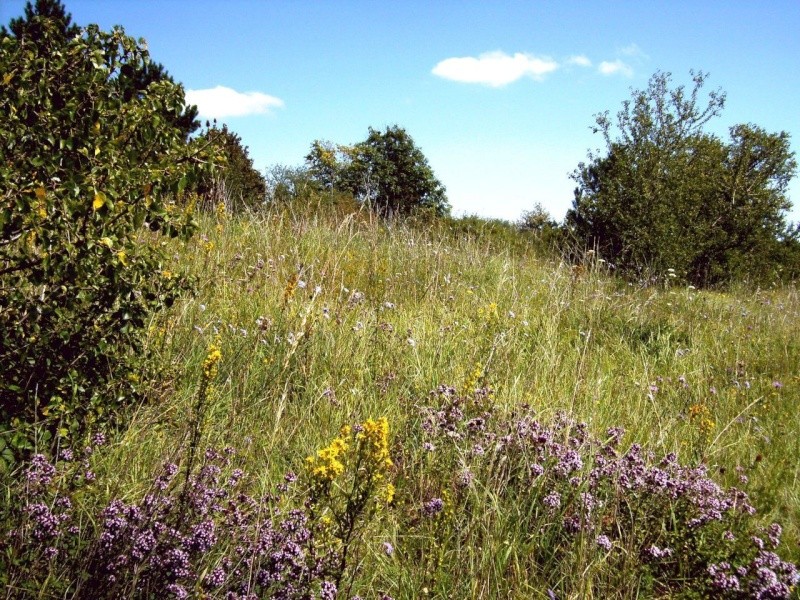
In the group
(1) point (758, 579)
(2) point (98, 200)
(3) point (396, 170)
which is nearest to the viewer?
(1) point (758, 579)

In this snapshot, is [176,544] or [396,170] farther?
[396,170]

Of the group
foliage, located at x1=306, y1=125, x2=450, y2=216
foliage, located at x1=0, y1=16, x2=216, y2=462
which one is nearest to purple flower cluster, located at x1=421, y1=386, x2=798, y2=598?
foliage, located at x1=0, y1=16, x2=216, y2=462

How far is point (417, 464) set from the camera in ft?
7.94

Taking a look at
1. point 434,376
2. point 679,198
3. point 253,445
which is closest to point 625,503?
point 434,376

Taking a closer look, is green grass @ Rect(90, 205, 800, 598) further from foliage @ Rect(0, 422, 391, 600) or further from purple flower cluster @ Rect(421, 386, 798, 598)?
foliage @ Rect(0, 422, 391, 600)

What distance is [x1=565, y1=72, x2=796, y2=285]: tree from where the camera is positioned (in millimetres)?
10711

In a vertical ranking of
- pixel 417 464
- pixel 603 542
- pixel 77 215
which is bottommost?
pixel 417 464

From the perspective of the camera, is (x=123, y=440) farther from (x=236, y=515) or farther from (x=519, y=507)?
(x=519, y=507)

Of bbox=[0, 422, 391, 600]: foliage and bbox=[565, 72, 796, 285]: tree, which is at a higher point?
bbox=[565, 72, 796, 285]: tree

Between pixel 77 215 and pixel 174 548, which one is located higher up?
pixel 77 215

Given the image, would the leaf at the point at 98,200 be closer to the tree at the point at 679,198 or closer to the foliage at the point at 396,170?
the tree at the point at 679,198

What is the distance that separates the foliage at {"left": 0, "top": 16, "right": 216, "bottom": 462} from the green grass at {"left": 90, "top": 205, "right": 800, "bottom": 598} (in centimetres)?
31

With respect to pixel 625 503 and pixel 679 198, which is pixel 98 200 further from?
pixel 679 198

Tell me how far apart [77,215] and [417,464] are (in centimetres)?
165
